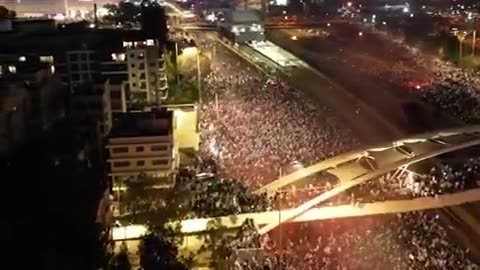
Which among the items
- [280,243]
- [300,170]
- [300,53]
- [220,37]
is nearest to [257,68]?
[300,53]

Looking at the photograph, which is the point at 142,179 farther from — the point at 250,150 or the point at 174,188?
the point at 250,150

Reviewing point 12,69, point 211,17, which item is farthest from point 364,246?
point 211,17

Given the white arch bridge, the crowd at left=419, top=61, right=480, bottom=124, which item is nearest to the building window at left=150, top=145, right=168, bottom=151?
the white arch bridge

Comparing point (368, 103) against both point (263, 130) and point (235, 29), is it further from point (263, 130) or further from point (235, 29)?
point (235, 29)

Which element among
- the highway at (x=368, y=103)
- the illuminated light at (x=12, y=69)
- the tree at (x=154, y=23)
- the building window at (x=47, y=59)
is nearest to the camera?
the illuminated light at (x=12, y=69)

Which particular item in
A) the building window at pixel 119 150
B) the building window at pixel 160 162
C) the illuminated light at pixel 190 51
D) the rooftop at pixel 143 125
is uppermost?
the rooftop at pixel 143 125

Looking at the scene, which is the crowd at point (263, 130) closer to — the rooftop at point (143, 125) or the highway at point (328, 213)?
the rooftop at point (143, 125)

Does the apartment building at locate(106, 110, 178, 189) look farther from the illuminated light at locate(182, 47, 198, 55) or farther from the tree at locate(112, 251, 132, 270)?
the illuminated light at locate(182, 47, 198, 55)

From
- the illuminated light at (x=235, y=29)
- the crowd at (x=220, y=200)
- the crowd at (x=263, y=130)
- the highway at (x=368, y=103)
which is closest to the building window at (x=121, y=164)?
the crowd at (x=220, y=200)
